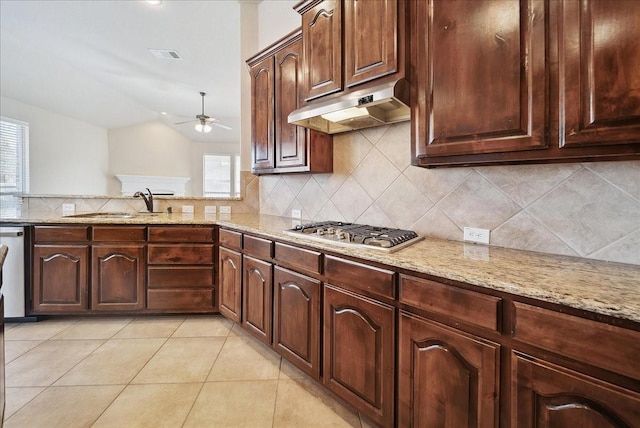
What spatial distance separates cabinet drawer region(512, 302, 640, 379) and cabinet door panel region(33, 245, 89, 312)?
3184 millimetres

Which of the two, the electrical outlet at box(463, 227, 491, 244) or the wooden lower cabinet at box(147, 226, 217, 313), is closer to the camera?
the electrical outlet at box(463, 227, 491, 244)

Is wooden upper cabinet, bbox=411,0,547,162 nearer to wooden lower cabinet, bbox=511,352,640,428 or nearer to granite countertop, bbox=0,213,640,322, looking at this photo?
granite countertop, bbox=0,213,640,322

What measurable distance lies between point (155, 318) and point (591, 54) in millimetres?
3366

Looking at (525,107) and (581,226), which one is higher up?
(525,107)

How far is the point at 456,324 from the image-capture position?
3.45 ft

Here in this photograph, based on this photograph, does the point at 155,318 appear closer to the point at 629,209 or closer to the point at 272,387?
the point at 272,387

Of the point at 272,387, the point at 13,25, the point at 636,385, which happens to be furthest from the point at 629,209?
the point at 13,25

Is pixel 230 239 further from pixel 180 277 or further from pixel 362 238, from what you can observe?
pixel 362 238

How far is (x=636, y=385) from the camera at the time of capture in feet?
2.36

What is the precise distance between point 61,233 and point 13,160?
386 centimetres

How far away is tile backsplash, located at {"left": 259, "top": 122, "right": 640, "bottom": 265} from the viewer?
1.19 m

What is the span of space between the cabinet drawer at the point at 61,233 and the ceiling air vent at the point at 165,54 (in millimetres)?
2611

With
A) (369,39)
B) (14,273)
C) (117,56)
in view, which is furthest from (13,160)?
Result: (369,39)

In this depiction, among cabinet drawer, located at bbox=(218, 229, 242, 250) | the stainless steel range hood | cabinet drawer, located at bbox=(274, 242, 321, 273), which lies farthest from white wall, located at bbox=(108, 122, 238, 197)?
cabinet drawer, located at bbox=(274, 242, 321, 273)
